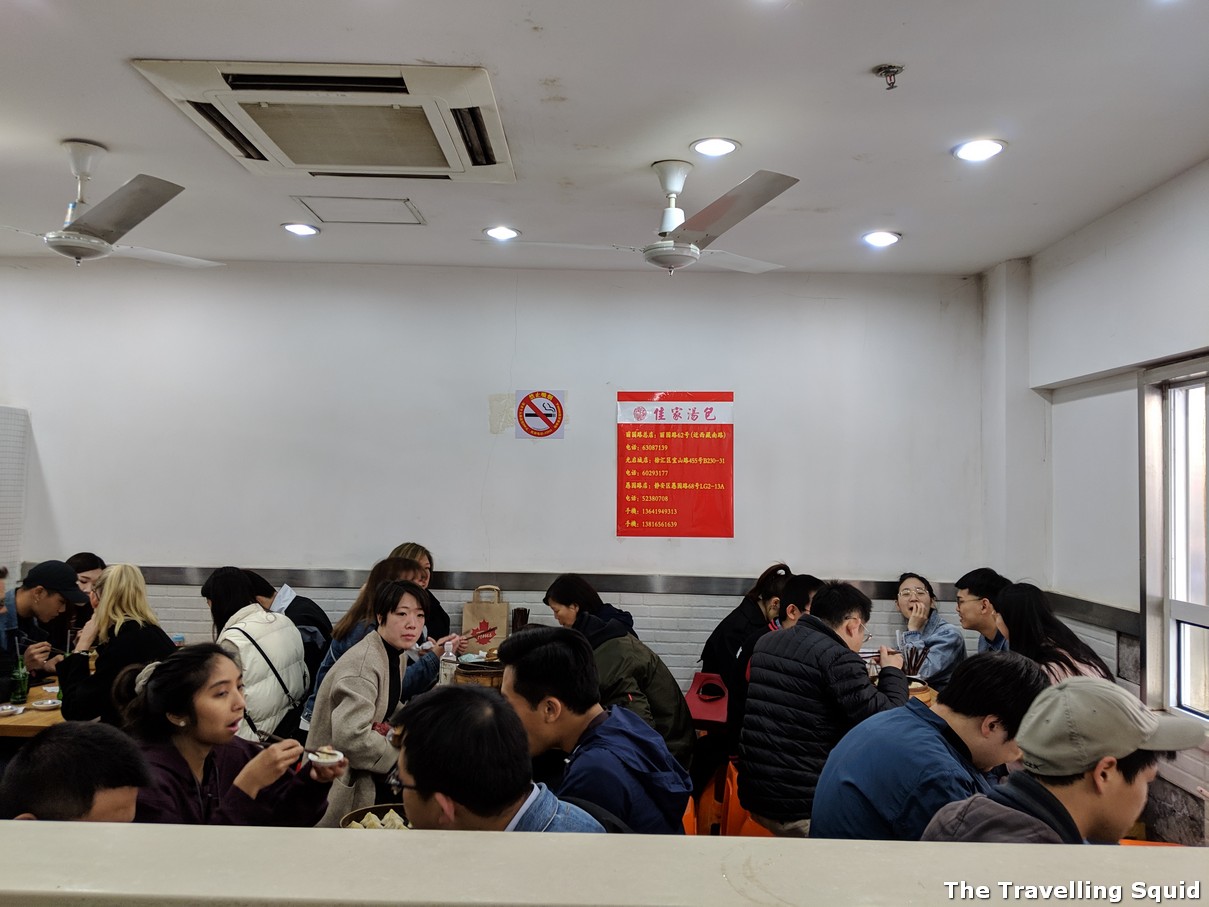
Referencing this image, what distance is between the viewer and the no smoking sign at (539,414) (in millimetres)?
5605

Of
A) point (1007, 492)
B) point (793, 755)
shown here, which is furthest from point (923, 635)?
point (793, 755)

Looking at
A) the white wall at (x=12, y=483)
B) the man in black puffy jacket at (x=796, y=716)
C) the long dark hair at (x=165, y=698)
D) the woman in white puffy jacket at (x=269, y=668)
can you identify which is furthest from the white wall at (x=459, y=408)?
the long dark hair at (x=165, y=698)

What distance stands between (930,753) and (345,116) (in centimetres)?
278

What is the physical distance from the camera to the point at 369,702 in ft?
9.93

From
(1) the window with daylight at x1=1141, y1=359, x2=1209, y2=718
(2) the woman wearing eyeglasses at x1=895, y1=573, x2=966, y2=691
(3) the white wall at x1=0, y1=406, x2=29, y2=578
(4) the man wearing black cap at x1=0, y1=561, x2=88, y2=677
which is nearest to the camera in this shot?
(1) the window with daylight at x1=1141, y1=359, x2=1209, y2=718

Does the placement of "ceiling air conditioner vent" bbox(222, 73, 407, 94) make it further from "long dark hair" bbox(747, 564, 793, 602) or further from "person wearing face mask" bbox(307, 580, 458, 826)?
"long dark hair" bbox(747, 564, 793, 602)

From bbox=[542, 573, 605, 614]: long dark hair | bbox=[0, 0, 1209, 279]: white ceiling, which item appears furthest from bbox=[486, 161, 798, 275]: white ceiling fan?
bbox=[542, 573, 605, 614]: long dark hair

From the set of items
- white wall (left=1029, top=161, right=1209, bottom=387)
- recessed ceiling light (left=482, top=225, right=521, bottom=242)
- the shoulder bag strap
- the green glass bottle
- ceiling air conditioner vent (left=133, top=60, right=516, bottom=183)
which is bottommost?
the green glass bottle

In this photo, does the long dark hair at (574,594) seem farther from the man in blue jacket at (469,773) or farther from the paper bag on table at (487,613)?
the man in blue jacket at (469,773)

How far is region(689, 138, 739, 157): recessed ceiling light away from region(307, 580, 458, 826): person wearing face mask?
206cm

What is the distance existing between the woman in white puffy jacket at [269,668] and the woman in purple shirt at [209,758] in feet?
3.60

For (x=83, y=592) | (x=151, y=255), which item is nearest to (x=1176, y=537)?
(x=151, y=255)

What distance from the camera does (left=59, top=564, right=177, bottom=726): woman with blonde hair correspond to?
330cm

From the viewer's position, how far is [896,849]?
2.84ft
